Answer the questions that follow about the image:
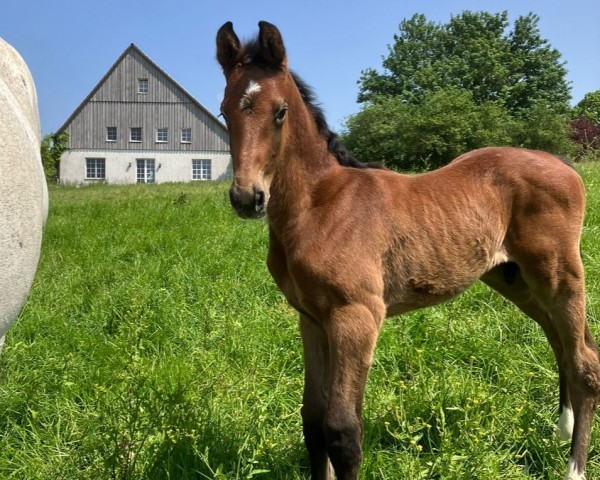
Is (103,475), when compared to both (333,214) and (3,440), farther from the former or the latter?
(333,214)

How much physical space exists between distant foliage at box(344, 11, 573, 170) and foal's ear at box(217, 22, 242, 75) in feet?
80.4

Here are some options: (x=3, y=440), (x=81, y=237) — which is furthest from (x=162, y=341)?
(x=81, y=237)

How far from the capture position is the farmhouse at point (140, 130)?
3962 cm

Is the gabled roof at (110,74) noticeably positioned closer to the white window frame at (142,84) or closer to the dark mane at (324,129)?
the white window frame at (142,84)

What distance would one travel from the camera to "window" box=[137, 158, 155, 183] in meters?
39.8

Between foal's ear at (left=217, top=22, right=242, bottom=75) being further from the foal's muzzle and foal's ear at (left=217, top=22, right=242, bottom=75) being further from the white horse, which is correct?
the white horse

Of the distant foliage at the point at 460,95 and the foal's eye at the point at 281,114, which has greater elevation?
the distant foliage at the point at 460,95

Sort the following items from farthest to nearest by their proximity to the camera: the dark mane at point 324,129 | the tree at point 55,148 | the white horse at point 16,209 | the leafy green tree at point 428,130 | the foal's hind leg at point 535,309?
1. the tree at point 55,148
2. the leafy green tree at point 428,130
3. the foal's hind leg at point 535,309
4. the dark mane at point 324,129
5. the white horse at point 16,209

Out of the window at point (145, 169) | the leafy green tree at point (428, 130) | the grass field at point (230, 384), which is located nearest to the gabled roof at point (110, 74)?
the window at point (145, 169)

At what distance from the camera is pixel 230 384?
3.71m

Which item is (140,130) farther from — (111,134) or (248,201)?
(248,201)

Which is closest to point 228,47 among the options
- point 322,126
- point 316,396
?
point 322,126

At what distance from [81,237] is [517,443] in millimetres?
7131

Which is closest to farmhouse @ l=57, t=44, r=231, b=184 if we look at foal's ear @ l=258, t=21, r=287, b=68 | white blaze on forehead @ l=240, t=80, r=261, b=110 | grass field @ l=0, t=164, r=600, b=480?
grass field @ l=0, t=164, r=600, b=480
